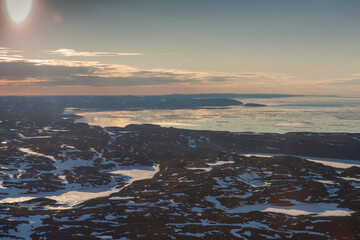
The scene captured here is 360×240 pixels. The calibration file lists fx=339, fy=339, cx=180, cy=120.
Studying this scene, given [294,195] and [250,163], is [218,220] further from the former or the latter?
[250,163]

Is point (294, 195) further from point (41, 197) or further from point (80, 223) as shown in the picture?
point (41, 197)

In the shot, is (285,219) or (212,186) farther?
(212,186)

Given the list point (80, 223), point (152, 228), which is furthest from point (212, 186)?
point (80, 223)

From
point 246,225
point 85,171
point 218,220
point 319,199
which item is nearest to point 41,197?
point 85,171

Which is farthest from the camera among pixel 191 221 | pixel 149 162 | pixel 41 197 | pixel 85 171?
pixel 149 162

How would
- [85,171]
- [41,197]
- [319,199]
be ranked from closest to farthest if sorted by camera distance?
[319,199], [41,197], [85,171]

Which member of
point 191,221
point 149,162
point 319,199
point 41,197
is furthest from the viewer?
point 149,162
